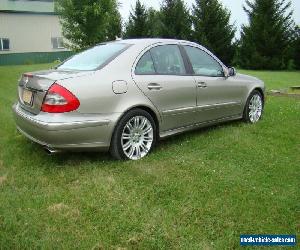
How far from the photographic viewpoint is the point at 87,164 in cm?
487

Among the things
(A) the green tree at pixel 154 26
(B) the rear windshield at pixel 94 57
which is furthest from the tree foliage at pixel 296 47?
(B) the rear windshield at pixel 94 57

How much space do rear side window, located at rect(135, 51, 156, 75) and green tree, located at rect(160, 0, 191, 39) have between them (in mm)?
25176

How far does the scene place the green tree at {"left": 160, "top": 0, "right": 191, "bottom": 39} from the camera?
2986 centimetres

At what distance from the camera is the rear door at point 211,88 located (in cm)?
588

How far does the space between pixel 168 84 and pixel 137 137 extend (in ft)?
2.82

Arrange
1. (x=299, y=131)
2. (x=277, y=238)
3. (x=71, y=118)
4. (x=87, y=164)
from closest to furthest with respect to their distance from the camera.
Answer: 1. (x=277, y=238)
2. (x=71, y=118)
3. (x=87, y=164)
4. (x=299, y=131)

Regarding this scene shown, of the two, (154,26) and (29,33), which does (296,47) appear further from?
(29,33)

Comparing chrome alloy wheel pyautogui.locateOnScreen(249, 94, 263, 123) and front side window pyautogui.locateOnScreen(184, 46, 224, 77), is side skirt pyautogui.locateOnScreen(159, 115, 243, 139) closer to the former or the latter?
chrome alloy wheel pyautogui.locateOnScreen(249, 94, 263, 123)

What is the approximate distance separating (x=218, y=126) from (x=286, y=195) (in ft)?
9.35

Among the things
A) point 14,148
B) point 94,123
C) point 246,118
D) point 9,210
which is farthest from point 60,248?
point 246,118

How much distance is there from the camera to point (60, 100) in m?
4.39

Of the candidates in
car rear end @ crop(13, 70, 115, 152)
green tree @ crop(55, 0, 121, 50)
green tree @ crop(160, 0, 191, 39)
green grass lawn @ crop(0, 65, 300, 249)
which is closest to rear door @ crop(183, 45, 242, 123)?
green grass lawn @ crop(0, 65, 300, 249)

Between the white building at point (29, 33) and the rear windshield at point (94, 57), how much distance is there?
85.6ft

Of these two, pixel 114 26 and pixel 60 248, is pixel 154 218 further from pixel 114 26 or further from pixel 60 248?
pixel 114 26
